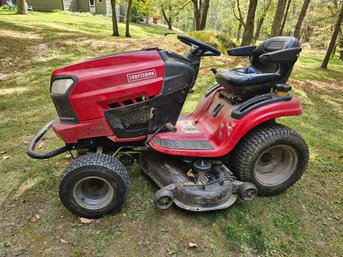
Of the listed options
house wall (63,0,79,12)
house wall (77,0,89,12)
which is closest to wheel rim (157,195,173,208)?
house wall (63,0,79,12)

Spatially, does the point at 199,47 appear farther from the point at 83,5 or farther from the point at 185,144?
the point at 83,5

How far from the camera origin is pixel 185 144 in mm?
2715

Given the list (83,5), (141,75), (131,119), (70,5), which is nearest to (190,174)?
(131,119)

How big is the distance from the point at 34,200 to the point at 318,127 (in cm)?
472

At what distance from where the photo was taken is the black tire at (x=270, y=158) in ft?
8.89

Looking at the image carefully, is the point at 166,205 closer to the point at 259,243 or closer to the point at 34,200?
the point at 259,243

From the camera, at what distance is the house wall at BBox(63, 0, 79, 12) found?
75.4 feet

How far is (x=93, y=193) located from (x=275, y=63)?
2240 mm

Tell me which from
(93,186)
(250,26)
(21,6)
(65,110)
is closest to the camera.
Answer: (65,110)

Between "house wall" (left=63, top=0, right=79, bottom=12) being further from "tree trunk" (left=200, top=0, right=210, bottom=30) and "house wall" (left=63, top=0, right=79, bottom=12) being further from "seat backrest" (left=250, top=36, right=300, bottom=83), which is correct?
"seat backrest" (left=250, top=36, right=300, bottom=83)

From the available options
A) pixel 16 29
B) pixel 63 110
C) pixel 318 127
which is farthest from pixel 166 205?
pixel 16 29

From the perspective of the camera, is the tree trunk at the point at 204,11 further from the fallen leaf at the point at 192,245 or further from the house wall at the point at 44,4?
the house wall at the point at 44,4

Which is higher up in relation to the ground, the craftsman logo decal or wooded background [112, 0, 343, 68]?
the craftsman logo decal

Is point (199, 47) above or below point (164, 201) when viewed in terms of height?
above
